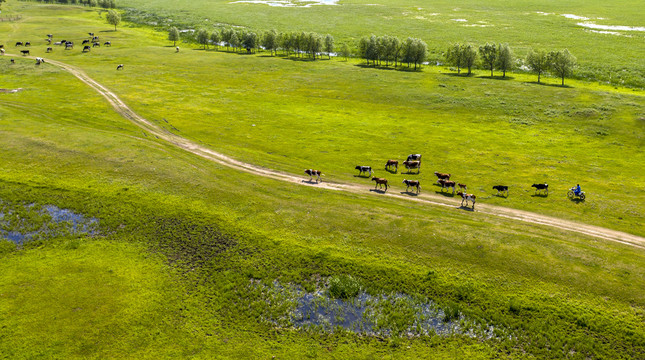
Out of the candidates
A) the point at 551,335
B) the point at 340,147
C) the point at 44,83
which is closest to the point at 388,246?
the point at 551,335

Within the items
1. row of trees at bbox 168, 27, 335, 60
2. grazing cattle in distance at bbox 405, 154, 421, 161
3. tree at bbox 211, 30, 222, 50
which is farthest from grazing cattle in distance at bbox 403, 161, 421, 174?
tree at bbox 211, 30, 222, 50

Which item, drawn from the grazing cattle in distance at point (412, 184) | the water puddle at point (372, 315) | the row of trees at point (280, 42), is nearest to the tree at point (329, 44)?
the row of trees at point (280, 42)

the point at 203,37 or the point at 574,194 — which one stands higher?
the point at 203,37

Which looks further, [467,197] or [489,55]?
[489,55]

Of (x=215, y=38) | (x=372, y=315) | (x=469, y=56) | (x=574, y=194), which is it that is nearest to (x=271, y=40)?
(x=215, y=38)

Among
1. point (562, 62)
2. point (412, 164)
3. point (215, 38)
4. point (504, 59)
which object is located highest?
point (215, 38)

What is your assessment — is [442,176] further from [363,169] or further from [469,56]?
[469,56]

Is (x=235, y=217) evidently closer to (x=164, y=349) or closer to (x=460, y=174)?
(x=164, y=349)
